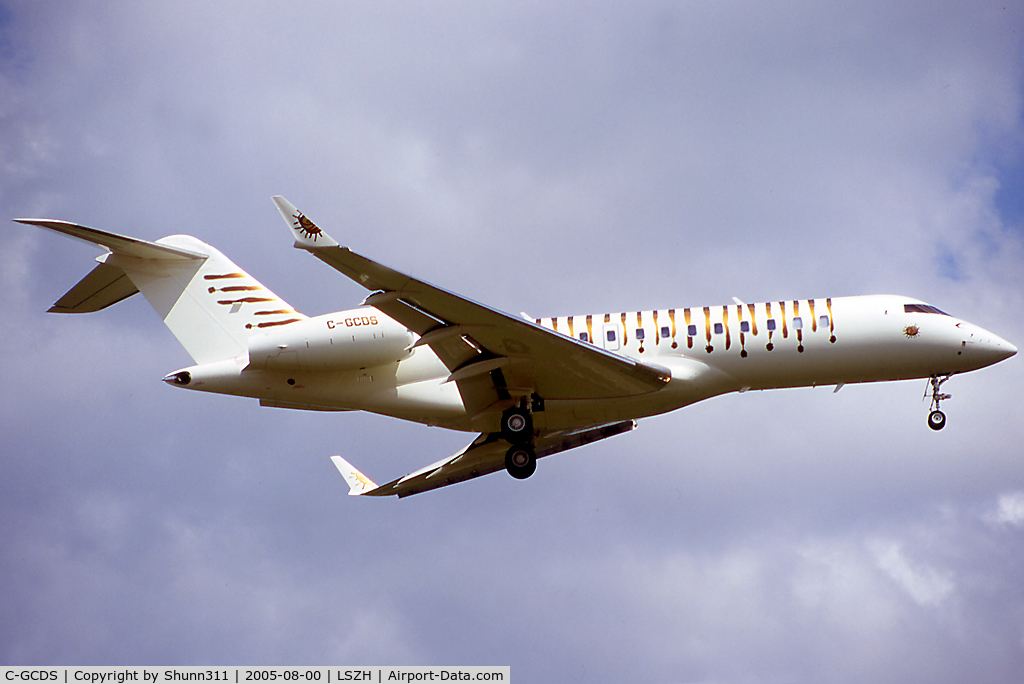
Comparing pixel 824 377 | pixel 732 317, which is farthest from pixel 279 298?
pixel 824 377

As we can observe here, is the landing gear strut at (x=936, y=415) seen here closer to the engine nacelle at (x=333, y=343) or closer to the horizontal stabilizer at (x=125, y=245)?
the engine nacelle at (x=333, y=343)

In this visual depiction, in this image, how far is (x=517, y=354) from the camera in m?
21.4

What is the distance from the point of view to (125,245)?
75.2 feet

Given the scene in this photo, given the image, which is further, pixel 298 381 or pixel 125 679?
pixel 298 381

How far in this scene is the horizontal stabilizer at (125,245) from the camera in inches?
821

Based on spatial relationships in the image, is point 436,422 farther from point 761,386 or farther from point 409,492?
point 761,386

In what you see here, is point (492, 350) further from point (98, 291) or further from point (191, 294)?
point (98, 291)

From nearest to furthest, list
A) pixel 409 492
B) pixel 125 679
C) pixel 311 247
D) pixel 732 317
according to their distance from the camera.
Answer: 1. pixel 311 247
2. pixel 125 679
3. pixel 732 317
4. pixel 409 492

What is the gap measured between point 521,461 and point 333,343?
4603 mm

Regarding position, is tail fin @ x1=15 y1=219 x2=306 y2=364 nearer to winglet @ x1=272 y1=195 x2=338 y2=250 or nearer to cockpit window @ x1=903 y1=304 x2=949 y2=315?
winglet @ x1=272 y1=195 x2=338 y2=250

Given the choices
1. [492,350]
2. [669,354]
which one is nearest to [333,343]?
[492,350]

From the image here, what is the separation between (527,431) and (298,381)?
187 inches

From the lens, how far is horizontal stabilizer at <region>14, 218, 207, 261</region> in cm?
2085

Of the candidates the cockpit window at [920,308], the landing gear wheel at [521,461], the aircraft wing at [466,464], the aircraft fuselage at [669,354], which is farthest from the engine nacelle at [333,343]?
the cockpit window at [920,308]
